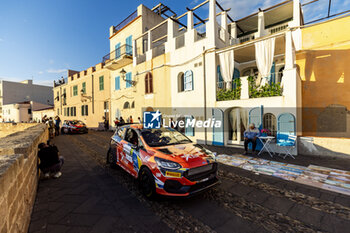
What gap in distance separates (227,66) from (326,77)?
18.9ft

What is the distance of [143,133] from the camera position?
4.54 meters

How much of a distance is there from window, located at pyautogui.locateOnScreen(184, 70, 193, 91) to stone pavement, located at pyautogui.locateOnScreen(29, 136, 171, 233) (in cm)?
817

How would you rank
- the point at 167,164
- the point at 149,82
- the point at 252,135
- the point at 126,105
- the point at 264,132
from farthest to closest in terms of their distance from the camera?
the point at 126,105
the point at 149,82
the point at 264,132
the point at 252,135
the point at 167,164

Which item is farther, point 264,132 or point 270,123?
point 270,123

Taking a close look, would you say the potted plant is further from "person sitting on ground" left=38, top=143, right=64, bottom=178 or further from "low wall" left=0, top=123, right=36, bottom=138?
"low wall" left=0, top=123, right=36, bottom=138

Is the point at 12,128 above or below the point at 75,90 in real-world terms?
below

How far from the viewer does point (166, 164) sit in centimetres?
341

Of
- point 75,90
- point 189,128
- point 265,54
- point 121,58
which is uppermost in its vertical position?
point 121,58

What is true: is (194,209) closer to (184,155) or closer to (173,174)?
(173,174)

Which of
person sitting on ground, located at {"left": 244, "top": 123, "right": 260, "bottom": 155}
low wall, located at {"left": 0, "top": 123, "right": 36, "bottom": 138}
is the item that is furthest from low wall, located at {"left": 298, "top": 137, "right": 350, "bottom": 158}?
low wall, located at {"left": 0, "top": 123, "right": 36, "bottom": 138}

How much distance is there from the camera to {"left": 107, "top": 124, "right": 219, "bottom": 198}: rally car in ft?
10.9

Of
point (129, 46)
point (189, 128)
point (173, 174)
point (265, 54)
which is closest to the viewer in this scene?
point (173, 174)

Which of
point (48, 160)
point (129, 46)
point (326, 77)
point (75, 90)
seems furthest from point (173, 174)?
point (75, 90)

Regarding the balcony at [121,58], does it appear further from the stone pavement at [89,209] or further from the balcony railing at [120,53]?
the stone pavement at [89,209]
